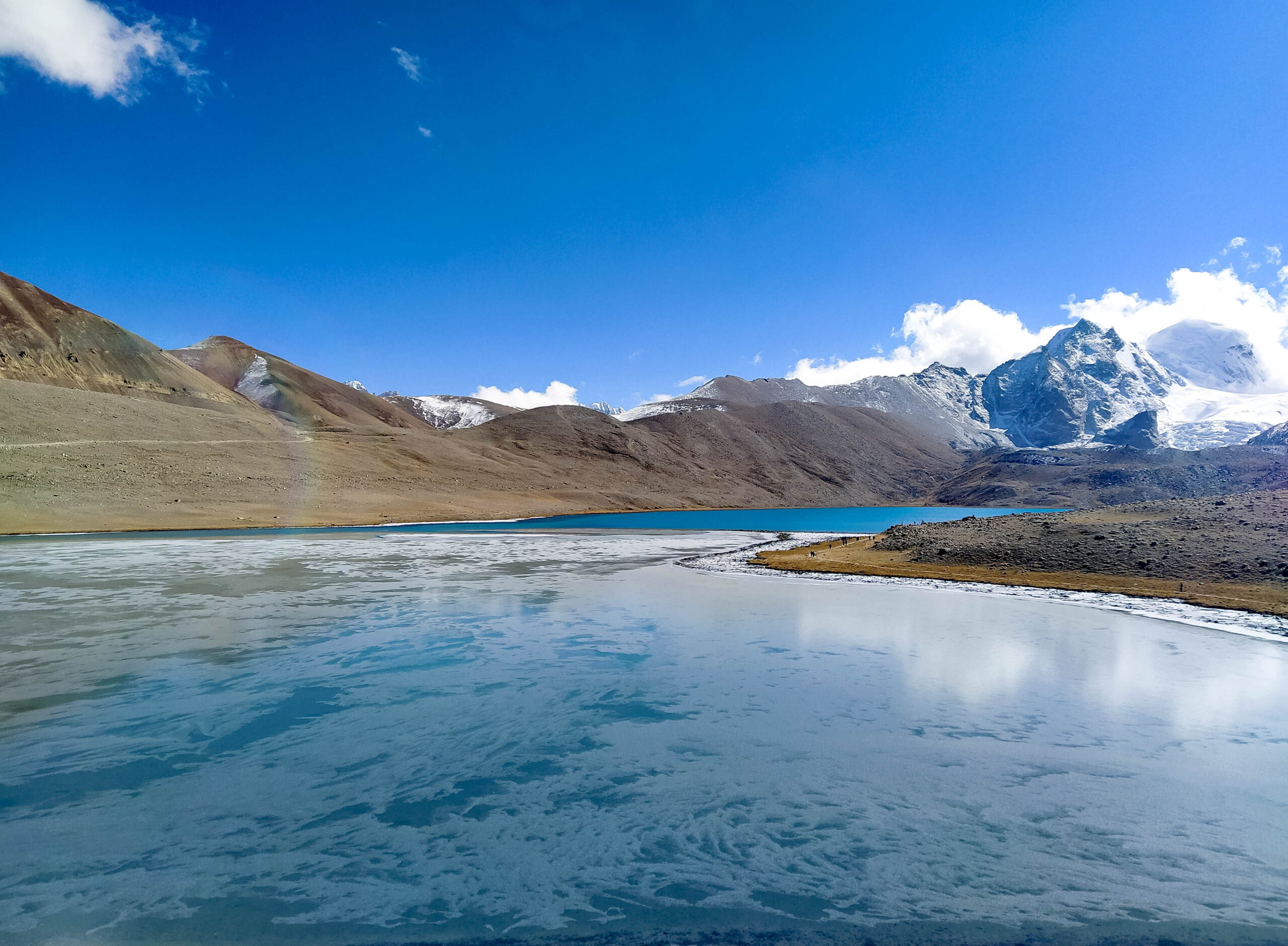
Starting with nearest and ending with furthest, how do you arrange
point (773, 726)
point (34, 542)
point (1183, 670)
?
1. point (773, 726)
2. point (1183, 670)
3. point (34, 542)

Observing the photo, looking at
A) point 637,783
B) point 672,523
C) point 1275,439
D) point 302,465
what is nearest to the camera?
point 637,783

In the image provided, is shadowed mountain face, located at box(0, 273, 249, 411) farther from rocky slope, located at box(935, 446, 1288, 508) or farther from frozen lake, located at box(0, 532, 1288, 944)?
rocky slope, located at box(935, 446, 1288, 508)

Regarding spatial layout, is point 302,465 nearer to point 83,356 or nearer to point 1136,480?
point 83,356

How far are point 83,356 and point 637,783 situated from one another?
620 ft

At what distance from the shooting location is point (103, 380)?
461 ft

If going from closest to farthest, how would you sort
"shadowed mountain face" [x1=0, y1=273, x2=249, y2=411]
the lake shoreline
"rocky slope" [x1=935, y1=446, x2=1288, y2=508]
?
the lake shoreline
"shadowed mountain face" [x1=0, y1=273, x2=249, y2=411]
"rocky slope" [x1=935, y1=446, x2=1288, y2=508]

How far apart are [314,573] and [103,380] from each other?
502 feet

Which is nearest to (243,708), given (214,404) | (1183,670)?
(1183,670)

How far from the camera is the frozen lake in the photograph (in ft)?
19.0

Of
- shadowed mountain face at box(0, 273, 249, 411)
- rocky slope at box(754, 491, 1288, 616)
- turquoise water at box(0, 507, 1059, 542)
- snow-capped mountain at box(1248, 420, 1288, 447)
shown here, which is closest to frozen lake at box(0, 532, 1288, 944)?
rocky slope at box(754, 491, 1288, 616)

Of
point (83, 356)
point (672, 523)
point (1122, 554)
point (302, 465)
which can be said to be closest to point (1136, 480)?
point (672, 523)

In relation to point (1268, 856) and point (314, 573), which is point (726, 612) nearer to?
point (1268, 856)

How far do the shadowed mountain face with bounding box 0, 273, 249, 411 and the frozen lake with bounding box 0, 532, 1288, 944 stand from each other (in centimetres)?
15673

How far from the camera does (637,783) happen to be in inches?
329
